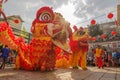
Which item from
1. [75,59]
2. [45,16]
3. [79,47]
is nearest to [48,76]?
[45,16]

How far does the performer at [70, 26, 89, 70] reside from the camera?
10984 mm

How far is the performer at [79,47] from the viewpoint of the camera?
36.0ft

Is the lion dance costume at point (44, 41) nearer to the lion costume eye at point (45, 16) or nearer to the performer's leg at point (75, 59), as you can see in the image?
the lion costume eye at point (45, 16)

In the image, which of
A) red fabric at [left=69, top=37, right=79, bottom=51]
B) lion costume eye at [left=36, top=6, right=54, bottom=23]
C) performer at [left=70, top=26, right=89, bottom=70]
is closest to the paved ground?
lion costume eye at [left=36, top=6, right=54, bottom=23]

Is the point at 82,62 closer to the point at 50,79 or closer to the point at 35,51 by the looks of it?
the point at 35,51

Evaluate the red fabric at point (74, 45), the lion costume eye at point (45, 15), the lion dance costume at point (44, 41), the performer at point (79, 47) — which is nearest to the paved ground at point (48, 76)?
the lion dance costume at point (44, 41)

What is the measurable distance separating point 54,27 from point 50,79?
10.3 ft

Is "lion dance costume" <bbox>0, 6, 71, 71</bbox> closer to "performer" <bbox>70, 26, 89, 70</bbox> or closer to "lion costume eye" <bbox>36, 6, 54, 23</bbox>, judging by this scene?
"lion costume eye" <bbox>36, 6, 54, 23</bbox>

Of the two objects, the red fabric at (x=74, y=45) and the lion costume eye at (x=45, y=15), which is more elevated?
the lion costume eye at (x=45, y=15)

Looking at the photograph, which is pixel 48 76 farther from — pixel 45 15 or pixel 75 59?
pixel 75 59

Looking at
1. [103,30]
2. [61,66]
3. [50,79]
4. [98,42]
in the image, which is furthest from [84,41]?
[103,30]

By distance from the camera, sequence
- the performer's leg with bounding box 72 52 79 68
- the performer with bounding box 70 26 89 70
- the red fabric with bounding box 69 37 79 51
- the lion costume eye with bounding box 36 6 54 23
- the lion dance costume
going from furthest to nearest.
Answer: the performer's leg with bounding box 72 52 79 68 → the red fabric with bounding box 69 37 79 51 → the performer with bounding box 70 26 89 70 → the lion costume eye with bounding box 36 6 54 23 → the lion dance costume

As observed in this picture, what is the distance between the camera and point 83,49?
1103 centimetres

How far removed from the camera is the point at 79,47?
11.1 meters
